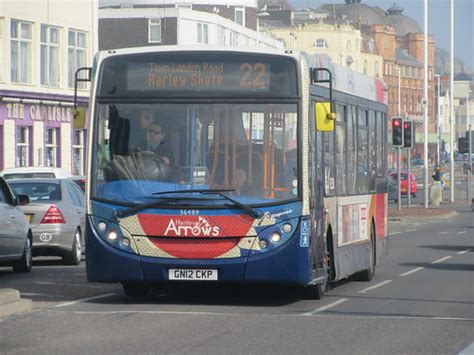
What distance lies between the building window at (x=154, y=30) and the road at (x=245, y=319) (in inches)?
2548

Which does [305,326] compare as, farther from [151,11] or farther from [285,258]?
[151,11]

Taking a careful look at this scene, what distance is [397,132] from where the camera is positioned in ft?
161

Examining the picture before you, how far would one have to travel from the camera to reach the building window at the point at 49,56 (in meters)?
55.3

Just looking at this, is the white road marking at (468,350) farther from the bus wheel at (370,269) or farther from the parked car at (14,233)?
the parked car at (14,233)

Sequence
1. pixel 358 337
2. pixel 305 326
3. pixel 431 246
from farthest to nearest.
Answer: pixel 431 246 < pixel 305 326 < pixel 358 337


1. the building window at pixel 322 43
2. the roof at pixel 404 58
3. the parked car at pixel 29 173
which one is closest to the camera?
the parked car at pixel 29 173

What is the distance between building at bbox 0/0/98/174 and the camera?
51.7 m

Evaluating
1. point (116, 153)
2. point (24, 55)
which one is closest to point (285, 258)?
point (116, 153)

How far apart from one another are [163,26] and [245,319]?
236 ft

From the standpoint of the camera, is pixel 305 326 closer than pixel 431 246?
Yes

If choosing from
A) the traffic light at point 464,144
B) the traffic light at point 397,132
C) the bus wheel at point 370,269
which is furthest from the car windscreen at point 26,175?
the traffic light at point 464,144

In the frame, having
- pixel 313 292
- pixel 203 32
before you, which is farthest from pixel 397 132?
pixel 203 32

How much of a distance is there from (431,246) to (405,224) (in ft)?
53.9

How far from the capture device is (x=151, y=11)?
86.6 metres
